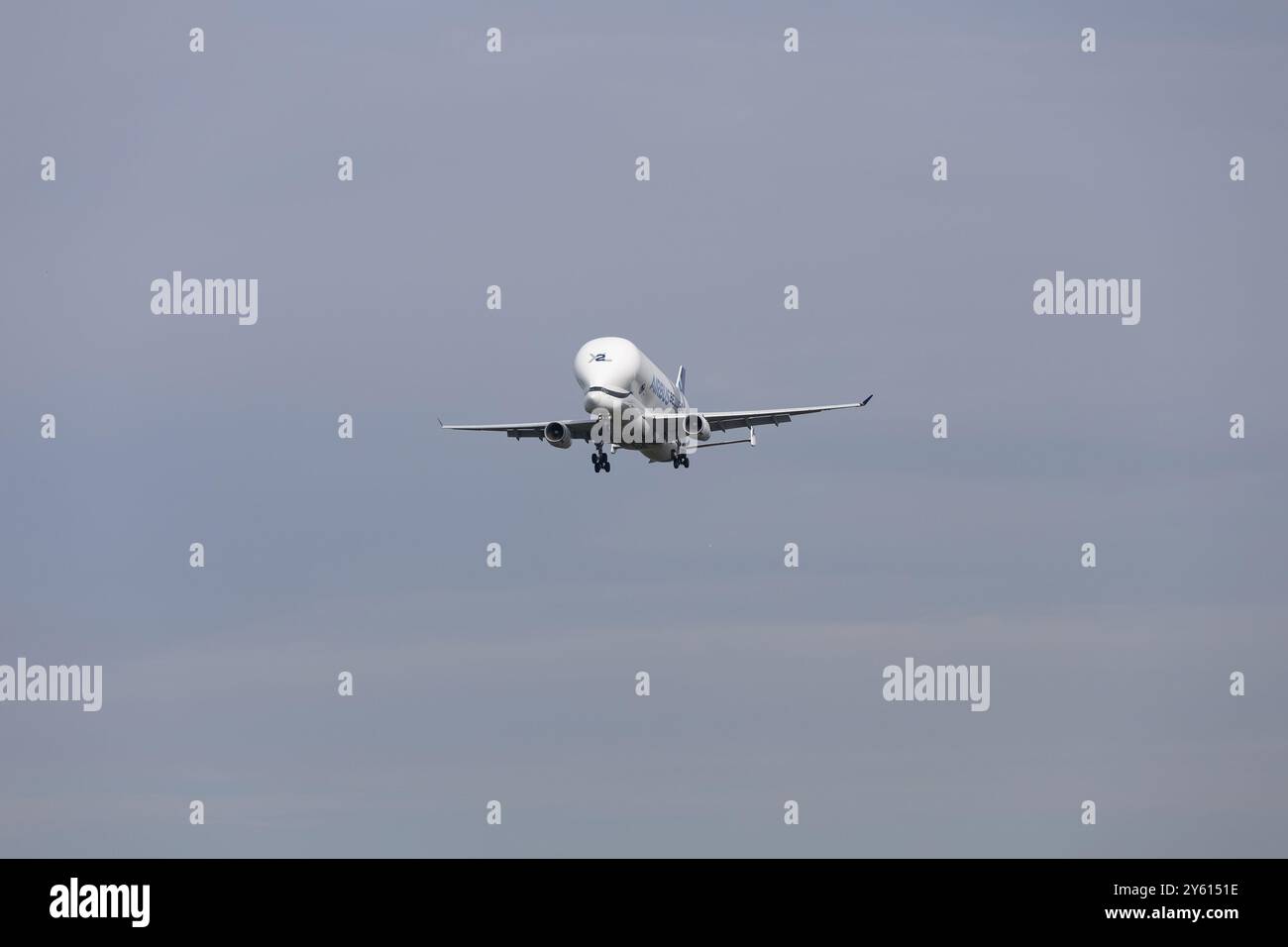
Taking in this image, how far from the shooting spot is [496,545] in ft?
521

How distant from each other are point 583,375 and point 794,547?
16.6m

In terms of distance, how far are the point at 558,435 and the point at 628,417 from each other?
11.4 feet

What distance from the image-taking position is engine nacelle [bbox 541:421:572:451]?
500 feet

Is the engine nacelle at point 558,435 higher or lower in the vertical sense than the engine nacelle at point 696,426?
lower

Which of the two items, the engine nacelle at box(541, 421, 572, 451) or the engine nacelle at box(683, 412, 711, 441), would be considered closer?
the engine nacelle at box(541, 421, 572, 451)

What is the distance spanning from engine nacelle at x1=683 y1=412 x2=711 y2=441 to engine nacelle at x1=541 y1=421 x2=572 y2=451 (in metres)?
6.60

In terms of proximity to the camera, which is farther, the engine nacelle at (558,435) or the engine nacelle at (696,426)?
the engine nacelle at (696,426)

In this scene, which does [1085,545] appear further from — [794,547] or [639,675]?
[639,675]

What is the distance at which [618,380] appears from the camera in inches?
5994

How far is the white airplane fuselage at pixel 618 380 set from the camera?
151250 millimetres

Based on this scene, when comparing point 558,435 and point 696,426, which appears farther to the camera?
point 696,426

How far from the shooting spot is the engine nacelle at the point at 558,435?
152 metres
